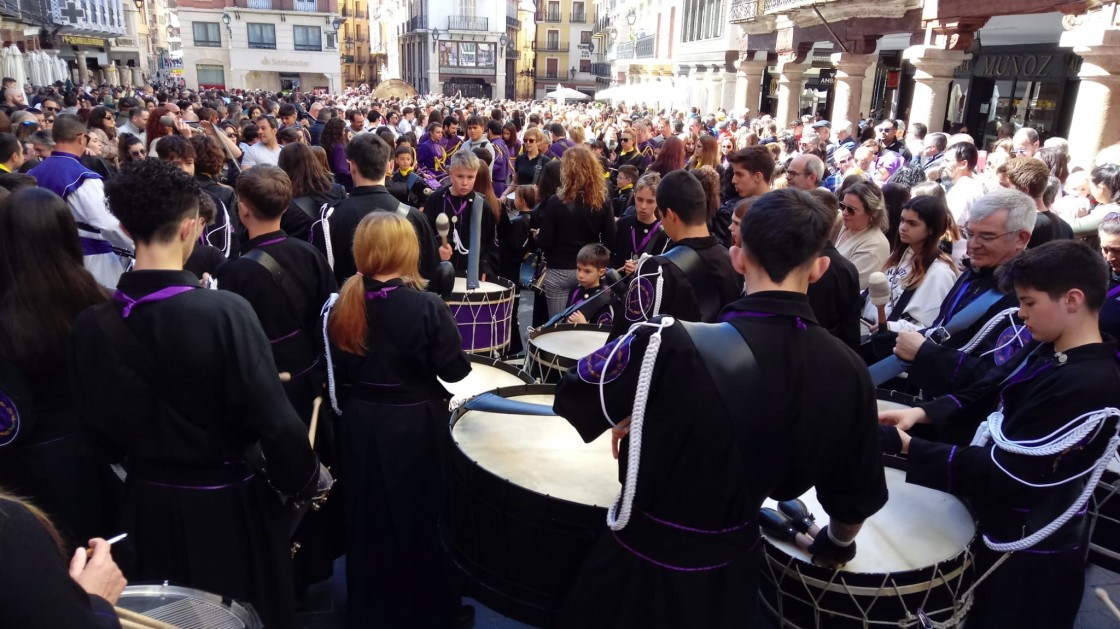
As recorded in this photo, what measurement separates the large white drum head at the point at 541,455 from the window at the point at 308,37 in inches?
1962

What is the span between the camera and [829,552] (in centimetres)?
214

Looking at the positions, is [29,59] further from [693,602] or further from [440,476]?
[693,602]

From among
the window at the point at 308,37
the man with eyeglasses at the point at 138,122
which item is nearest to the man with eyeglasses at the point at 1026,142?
the man with eyeglasses at the point at 138,122

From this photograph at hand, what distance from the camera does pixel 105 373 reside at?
7.06 feet

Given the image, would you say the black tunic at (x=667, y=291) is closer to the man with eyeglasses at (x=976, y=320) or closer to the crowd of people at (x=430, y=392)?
the crowd of people at (x=430, y=392)

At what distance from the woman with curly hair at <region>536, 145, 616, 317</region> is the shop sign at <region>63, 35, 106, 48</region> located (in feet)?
130

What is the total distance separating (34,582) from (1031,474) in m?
2.51

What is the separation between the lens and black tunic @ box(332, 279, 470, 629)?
2.88 m

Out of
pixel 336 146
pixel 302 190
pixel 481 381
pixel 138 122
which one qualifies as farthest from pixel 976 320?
pixel 138 122

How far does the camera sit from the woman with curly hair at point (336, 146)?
7941 millimetres

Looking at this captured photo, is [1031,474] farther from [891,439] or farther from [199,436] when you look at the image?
[199,436]

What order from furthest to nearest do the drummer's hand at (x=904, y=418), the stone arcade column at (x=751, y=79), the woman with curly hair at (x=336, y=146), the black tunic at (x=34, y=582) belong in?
the stone arcade column at (x=751, y=79), the woman with curly hair at (x=336, y=146), the drummer's hand at (x=904, y=418), the black tunic at (x=34, y=582)

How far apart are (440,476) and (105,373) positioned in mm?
1349

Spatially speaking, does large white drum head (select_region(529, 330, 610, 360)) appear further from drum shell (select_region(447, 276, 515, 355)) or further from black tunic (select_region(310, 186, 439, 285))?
black tunic (select_region(310, 186, 439, 285))
